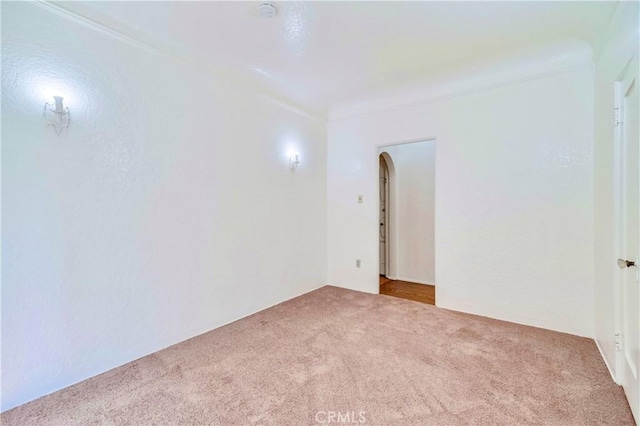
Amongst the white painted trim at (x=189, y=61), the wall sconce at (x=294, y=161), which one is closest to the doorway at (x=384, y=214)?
the white painted trim at (x=189, y=61)

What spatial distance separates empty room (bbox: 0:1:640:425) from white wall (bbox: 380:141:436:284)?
4.04ft

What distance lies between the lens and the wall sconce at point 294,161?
3.81m

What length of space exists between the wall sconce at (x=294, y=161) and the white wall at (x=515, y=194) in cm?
120

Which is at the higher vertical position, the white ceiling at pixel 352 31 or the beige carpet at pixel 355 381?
the white ceiling at pixel 352 31

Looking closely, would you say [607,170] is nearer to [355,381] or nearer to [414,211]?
[355,381]

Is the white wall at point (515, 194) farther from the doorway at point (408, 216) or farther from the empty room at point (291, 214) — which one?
the doorway at point (408, 216)

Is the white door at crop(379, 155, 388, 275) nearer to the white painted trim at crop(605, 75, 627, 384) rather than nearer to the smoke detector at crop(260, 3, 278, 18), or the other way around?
the white painted trim at crop(605, 75, 627, 384)

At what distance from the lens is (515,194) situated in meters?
2.99

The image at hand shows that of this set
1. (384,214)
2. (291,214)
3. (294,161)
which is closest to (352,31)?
(294,161)

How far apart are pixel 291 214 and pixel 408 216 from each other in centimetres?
224

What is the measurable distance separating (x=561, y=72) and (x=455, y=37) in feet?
3.77

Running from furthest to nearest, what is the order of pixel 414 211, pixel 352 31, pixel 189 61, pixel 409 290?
pixel 414 211 → pixel 409 290 → pixel 189 61 → pixel 352 31

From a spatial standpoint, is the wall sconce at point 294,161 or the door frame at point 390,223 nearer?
the wall sconce at point 294,161

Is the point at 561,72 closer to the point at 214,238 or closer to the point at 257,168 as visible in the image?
the point at 257,168
